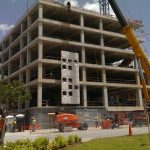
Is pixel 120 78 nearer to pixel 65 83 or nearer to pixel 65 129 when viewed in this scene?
pixel 65 83

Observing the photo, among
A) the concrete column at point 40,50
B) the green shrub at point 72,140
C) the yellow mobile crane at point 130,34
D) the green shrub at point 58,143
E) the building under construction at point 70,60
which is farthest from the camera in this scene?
the building under construction at point 70,60

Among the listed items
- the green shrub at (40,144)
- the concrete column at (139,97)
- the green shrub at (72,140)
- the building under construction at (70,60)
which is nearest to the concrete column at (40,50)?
the building under construction at (70,60)

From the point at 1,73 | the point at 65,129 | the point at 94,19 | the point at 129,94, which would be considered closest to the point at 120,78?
the point at 129,94

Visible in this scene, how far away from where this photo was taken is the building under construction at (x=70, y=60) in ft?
180

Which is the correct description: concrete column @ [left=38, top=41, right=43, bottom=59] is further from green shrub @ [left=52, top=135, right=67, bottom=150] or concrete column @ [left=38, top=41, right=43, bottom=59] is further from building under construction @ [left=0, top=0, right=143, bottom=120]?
green shrub @ [left=52, top=135, right=67, bottom=150]

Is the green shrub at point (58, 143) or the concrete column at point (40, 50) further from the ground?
the concrete column at point (40, 50)

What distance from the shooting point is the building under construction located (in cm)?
5478

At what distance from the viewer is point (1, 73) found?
8325 cm

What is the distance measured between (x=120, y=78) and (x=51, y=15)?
25.0 m

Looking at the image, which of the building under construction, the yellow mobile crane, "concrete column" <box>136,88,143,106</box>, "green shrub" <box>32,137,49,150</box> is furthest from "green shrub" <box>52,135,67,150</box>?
"concrete column" <box>136,88,143,106</box>

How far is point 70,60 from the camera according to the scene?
56406 millimetres

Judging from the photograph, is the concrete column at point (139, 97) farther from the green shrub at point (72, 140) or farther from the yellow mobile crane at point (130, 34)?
the green shrub at point (72, 140)

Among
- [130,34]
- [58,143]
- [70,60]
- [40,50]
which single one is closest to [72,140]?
[58,143]

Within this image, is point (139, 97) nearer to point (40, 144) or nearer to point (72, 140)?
point (72, 140)
